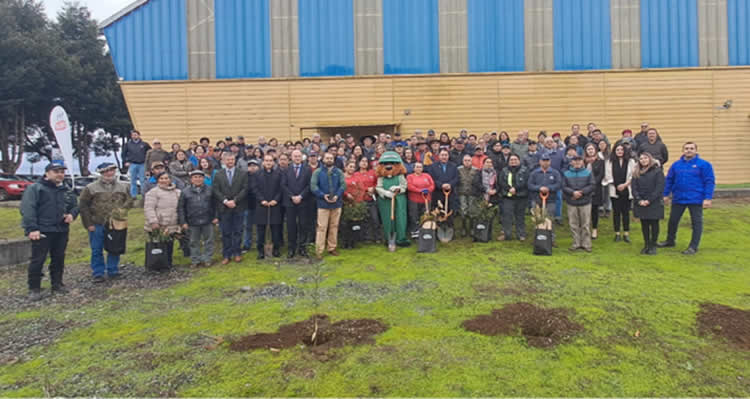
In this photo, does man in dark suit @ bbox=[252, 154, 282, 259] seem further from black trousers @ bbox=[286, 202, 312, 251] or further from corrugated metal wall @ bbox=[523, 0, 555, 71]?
corrugated metal wall @ bbox=[523, 0, 555, 71]

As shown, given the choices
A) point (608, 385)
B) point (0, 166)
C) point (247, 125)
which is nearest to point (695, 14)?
point (247, 125)

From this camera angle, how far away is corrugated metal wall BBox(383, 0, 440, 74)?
50.6 feet

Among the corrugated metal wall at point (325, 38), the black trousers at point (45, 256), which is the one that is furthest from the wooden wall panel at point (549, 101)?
the black trousers at point (45, 256)

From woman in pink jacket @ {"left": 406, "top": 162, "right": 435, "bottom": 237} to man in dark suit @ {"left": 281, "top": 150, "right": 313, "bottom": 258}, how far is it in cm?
194

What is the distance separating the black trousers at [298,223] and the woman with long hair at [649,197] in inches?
228

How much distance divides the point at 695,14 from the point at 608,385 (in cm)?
1736

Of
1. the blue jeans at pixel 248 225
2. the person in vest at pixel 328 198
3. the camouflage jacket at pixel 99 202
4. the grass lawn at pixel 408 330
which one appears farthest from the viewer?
the blue jeans at pixel 248 225

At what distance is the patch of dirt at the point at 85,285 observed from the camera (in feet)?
19.5

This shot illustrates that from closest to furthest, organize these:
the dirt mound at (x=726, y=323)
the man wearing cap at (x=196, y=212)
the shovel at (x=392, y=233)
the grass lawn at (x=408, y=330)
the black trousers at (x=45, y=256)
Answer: the grass lawn at (x=408, y=330) < the dirt mound at (x=726, y=323) < the black trousers at (x=45, y=256) < the man wearing cap at (x=196, y=212) < the shovel at (x=392, y=233)

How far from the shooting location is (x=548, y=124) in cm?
1545

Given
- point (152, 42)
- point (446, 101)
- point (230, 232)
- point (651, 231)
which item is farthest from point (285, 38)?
point (651, 231)

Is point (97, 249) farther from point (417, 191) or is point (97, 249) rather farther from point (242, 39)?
point (242, 39)

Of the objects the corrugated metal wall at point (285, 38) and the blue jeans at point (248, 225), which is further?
the corrugated metal wall at point (285, 38)

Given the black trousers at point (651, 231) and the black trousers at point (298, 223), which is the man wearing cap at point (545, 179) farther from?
the black trousers at point (298, 223)
